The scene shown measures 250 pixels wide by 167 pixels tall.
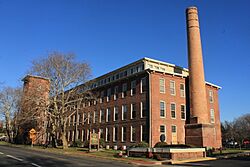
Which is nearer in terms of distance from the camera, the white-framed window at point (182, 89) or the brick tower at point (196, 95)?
the brick tower at point (196, 95)

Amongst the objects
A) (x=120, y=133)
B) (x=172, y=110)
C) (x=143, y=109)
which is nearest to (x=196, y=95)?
(x=172, y=110)

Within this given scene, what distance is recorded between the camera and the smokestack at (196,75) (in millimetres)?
36938

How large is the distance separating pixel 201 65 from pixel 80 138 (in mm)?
29720

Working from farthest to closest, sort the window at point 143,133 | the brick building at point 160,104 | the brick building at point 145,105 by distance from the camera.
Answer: the brick building at point 145,105, the window at point 143,133, the brick building at point 160,104

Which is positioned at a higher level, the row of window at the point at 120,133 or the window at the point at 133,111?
the window at the point at 133,111

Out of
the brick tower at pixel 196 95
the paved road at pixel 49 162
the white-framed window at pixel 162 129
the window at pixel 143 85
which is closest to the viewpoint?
the paved road at pixel 49 162

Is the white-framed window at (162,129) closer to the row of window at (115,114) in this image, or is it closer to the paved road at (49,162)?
the row of window at (115,114)

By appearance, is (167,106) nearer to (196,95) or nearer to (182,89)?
(182,89)

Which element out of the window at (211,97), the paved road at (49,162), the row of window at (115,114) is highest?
the window at (211,97)

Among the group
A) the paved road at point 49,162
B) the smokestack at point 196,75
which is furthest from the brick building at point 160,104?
the paved road at point 49,162

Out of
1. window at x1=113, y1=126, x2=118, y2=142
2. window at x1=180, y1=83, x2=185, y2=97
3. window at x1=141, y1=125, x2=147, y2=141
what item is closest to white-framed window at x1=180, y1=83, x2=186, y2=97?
window at x1=180, y1=83, x2=185, y2=97

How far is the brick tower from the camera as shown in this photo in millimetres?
35406

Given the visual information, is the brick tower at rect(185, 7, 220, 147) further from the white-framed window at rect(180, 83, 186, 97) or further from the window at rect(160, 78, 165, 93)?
the white-framed window at rect(180, 83, 186, 97)

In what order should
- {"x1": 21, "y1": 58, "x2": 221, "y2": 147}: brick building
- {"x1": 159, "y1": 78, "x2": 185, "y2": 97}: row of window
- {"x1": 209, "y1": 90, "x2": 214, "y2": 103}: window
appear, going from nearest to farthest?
{"x1": 21, "y1": 58, "x2": 221, "y2": 147}: brick building → {"x1": 159, "y1": 78, "x2": 185, "y2": 97}: row of window → {"x1": 209, "y1": 90, "x2": 214, "y2": 103}: window
